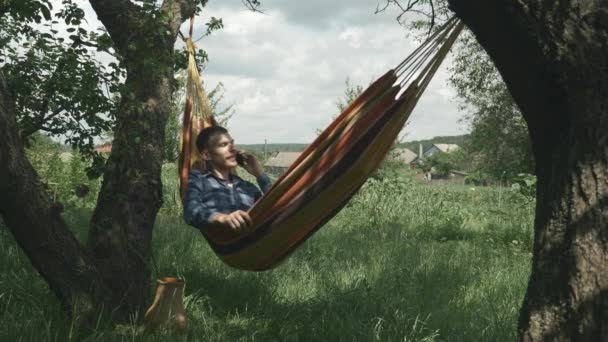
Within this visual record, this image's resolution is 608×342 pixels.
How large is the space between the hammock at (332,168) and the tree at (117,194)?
0.40 meters

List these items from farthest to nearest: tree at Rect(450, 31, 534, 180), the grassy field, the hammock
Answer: tree at Rect(450, 31, 534, 180)
the grassy field
the hammock

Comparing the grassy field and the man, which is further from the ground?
the man

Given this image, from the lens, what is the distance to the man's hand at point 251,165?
303 centimetres

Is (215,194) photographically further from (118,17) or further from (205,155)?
(118,17)

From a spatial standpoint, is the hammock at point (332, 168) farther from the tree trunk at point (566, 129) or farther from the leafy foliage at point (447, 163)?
the leafy foliage at point (447, 163)

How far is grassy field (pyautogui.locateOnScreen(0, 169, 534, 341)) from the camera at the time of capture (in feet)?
8.53

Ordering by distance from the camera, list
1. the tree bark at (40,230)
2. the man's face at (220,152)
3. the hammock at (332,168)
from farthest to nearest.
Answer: the man's face at (220,152) → the hammock at (332,168) → the tree bark at (40,230)

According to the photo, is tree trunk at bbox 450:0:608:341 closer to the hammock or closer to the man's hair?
the hammock

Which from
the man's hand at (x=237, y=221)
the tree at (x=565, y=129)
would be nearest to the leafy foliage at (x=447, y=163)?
the man's hand at (x=237, y=221)

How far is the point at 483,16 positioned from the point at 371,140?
0.86 meters

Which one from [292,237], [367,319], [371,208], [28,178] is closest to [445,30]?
[292,237]

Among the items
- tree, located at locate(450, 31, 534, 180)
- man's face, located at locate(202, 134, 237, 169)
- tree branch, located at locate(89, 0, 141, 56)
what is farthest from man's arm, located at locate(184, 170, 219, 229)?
tree, located at locate(450, 31, 534, 180)

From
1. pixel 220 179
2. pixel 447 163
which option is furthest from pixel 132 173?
pixel 447 163

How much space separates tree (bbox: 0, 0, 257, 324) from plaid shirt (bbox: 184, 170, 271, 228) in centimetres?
17
